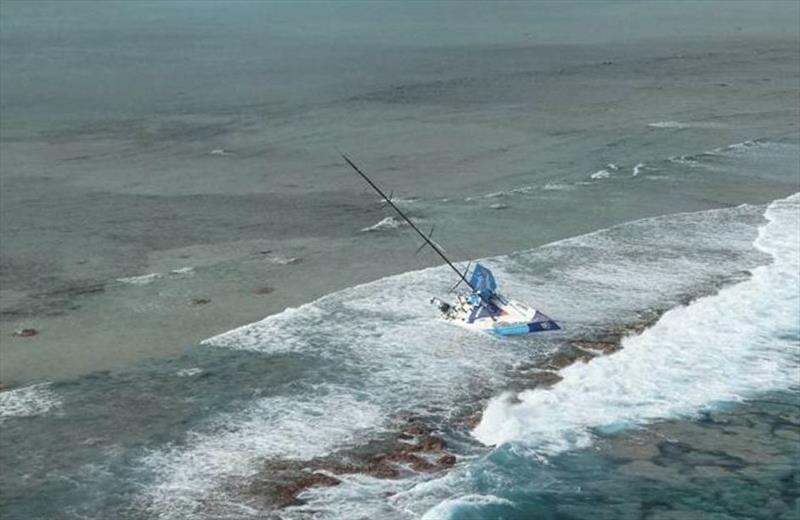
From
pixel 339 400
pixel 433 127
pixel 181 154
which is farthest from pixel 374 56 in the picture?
pixel 339 400

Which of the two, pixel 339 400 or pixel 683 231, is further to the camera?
pixel 683 231

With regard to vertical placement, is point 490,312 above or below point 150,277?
above

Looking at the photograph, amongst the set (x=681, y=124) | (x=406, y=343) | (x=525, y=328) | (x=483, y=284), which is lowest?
(x=406, y=343)

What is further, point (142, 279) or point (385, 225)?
point (385, 225)

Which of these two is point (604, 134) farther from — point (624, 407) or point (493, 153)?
point (624, 407)

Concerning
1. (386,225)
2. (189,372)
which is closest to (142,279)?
(189,372)

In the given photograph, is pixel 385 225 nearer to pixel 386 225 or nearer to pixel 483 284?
pixel 386 225
